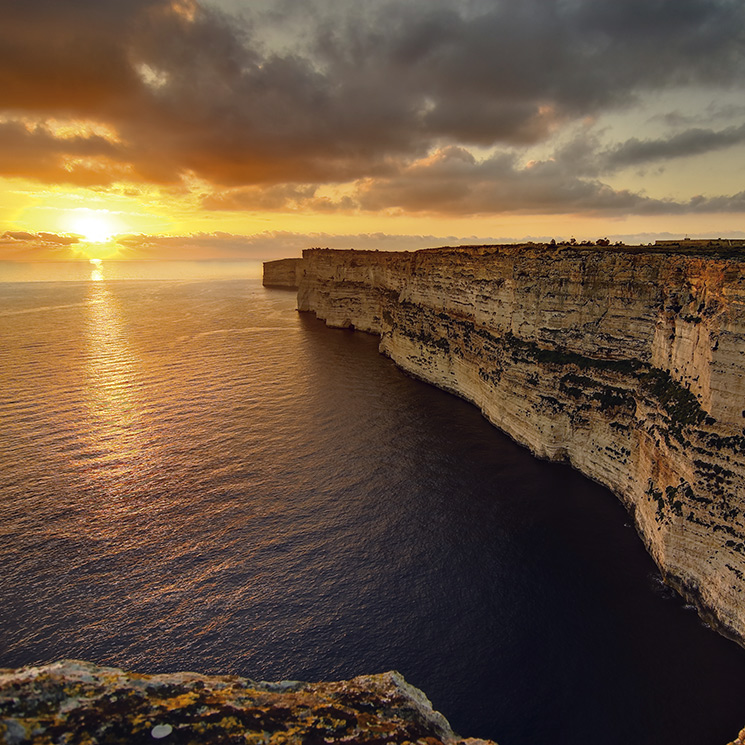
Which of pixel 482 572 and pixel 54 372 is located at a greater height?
pixel 54 372

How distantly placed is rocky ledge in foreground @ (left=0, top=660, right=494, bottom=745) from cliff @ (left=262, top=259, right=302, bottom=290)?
174 m

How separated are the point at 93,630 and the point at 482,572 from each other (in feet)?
59.5

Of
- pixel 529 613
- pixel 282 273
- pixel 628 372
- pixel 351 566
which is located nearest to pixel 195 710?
pixel 351 566

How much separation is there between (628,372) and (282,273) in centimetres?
16523

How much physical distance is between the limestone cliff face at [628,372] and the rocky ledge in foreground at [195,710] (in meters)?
17.6

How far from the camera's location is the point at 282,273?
179m

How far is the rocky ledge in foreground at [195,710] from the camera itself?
234 inches

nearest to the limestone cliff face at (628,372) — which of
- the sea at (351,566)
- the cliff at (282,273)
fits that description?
the sea at (351,566)

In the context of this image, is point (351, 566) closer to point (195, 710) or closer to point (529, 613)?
point (529, 613)

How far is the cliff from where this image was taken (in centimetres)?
17546

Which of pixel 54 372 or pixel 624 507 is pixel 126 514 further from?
pixel 54 372

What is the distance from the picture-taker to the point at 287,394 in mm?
47156

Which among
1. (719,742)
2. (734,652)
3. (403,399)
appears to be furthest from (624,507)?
(403,399)

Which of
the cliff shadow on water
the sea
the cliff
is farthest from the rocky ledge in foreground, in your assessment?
the cliff
